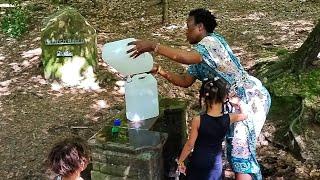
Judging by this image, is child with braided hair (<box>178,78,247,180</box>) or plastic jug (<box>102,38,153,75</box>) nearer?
child with braided hair (<box>178,78,247,180</box>)

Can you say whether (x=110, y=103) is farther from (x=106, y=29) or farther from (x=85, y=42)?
(x=106, y=29)

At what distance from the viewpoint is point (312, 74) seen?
17.4ft

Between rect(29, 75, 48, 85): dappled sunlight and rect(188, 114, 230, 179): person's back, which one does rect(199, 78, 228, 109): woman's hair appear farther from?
rect(29, 75, 48, 85): dappled sunlight

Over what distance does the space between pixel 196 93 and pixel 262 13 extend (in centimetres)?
463

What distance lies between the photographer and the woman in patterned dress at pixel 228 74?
2.98 metres

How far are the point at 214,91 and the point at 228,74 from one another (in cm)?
16

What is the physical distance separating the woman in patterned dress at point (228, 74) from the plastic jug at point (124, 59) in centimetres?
21

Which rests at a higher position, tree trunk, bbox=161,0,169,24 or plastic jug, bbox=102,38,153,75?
plastic jug, bbox=102,38,153,75

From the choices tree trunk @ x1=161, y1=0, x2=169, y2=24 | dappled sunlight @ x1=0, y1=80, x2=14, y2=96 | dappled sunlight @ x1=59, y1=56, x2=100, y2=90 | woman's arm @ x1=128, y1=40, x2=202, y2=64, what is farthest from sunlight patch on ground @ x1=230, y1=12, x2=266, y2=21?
woman's arm @ x1=128, y1=40, x2=202, y2=64

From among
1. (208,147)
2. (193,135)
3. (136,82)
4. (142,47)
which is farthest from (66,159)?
(136,82)

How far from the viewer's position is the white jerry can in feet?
11.1

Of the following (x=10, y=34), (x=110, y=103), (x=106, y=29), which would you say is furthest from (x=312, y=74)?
(x=10, y=34)

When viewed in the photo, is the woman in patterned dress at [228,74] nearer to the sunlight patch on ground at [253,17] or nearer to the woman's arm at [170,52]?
the woman's arm at [170,52]

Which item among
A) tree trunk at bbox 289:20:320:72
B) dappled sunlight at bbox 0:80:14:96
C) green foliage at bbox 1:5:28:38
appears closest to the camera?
tree trunk at bbox 289:20:320:72
